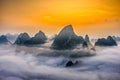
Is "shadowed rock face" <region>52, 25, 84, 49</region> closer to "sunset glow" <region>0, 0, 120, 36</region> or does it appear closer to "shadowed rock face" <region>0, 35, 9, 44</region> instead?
"sunset glow" <region>0, 0, 120, 36</region>

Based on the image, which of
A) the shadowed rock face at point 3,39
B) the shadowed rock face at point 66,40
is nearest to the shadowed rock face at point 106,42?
the shadowed rock face at point 66,40

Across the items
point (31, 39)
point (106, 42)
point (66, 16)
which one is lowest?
point (106, 42)

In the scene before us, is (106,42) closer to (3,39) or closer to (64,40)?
(64,40)

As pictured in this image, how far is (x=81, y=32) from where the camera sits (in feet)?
11.8

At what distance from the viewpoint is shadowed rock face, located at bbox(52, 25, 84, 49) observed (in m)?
3.55

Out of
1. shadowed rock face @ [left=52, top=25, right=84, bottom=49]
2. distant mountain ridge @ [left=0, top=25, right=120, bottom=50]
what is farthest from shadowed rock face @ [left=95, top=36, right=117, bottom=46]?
shadowed rock face @ [left=52, top=25, right=84, bottom=49]

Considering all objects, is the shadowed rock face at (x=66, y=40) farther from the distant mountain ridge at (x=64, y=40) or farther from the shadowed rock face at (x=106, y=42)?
the shadowed rock face at (x=106, y=42)

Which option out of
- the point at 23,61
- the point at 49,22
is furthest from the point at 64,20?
the point at 23,61

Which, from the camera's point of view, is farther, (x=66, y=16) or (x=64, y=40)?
(x=66, y=16)

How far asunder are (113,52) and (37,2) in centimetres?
109

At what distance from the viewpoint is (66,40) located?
355 cm

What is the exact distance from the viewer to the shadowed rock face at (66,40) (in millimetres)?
3547

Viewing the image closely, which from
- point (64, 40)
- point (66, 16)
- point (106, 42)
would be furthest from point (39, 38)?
point (106, 42)

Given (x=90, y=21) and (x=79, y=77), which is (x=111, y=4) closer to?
(x=90, y=21)
